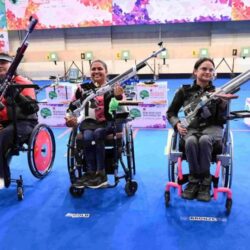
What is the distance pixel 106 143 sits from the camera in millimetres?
2377

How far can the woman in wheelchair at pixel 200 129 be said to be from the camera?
204cm

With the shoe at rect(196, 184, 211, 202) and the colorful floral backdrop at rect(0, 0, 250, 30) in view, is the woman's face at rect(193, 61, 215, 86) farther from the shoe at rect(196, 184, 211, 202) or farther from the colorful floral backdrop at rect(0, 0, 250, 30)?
the colorful floral backdrop at rect(0, 0, 250, 30)

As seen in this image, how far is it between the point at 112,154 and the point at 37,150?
0.68 m

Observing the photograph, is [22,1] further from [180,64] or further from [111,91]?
[111,91]

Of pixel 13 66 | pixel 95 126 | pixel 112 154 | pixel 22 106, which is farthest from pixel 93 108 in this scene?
pixel 13 66

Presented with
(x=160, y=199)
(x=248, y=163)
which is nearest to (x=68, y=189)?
(x=160, y=199)

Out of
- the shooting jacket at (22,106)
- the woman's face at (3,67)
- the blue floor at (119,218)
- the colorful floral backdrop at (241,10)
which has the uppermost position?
the colorful floral backdrop at (241,10)

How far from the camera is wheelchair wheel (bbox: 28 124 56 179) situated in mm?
2467

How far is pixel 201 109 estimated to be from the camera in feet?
7.04

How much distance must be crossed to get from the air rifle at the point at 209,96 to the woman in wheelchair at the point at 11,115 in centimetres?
125

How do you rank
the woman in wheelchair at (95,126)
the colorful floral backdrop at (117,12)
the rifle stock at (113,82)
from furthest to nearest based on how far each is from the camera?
the colorful floral backdrop at (117,12) < the woman in wheelchair at (95,126) < the rifle stock at (113,82)

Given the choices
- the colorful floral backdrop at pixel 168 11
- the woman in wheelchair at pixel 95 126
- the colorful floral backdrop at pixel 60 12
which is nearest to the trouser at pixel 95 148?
the woman in wheelchair at pixel 95 126

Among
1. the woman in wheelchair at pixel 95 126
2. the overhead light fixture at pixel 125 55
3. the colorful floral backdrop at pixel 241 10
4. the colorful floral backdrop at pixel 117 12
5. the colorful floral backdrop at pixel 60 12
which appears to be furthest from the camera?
the overhead light fixture at pixel 125 55

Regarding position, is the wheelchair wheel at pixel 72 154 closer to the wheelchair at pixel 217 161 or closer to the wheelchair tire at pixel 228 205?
the wheelchair at pixel 217 161
